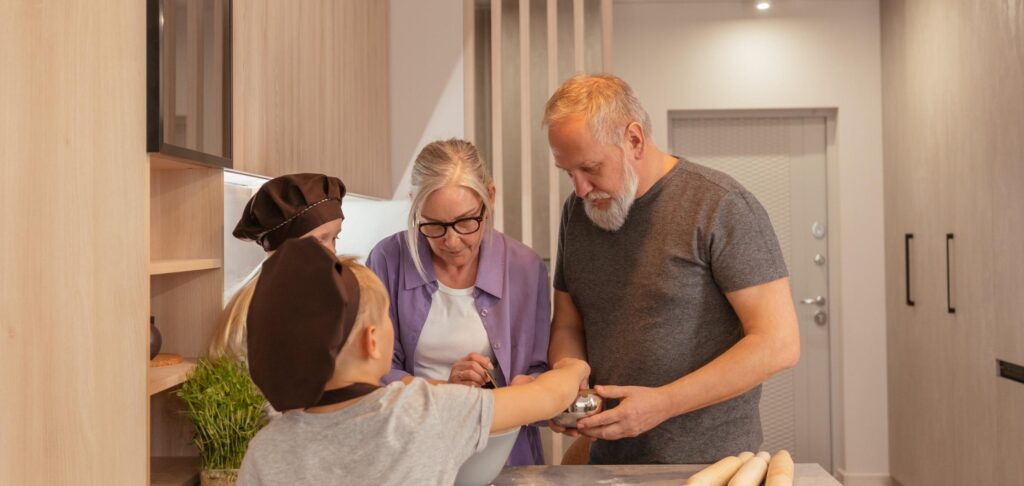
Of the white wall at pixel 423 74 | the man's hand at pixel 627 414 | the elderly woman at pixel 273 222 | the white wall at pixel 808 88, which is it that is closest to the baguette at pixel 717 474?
the man's hand at pixel 627 414

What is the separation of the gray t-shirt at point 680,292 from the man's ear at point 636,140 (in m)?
0.09

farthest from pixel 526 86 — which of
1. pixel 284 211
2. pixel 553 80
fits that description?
pixel 284 211

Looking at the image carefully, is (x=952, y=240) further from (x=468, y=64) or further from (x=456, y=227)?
(x=456, y=227)

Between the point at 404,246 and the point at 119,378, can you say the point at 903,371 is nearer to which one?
the point at 404,246

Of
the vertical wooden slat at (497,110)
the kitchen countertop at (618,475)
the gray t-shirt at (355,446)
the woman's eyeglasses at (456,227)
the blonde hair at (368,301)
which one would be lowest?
the kitchen countertop at (618,475)

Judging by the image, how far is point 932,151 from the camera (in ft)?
13.7

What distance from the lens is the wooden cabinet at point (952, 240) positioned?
3.39 m

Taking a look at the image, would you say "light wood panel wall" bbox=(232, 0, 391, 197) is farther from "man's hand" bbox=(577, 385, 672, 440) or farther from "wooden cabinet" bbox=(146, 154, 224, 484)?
→ "man's hand" bbox=(577, 385, 672, 440)

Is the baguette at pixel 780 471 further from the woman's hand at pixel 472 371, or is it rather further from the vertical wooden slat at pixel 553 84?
the vertical wooden slat at pixel 553 84

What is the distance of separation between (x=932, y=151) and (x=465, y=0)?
2.18 m

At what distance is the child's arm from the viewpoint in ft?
4.43

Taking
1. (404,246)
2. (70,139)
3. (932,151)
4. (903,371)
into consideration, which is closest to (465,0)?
(404,246)

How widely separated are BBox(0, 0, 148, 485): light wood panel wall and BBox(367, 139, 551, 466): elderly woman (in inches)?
23.2

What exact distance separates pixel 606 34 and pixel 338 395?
9.70ft
